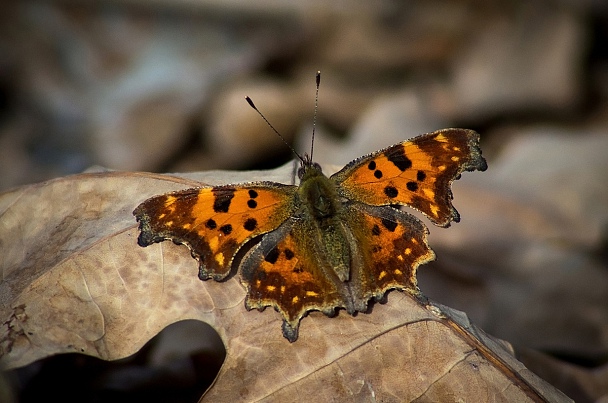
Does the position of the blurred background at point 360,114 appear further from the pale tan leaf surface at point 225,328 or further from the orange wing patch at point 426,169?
the orange wing patch at point 426,169

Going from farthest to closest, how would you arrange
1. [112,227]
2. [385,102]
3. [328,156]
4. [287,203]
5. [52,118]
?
[52,118] → [385,102] → [328,156] → [287,203] → [112,227]

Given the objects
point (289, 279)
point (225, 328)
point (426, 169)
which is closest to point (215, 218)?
point (289, 279)

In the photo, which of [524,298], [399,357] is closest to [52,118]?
[524,298]

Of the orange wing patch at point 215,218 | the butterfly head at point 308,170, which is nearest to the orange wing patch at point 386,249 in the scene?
the butterfly head at point 308,170

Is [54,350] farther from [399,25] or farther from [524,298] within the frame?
[399,25]

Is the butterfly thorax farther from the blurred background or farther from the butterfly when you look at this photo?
the blurred background

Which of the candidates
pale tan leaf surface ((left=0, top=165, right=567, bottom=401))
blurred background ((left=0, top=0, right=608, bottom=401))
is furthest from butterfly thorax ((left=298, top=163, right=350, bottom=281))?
blurred background ((left=0, top=0, right=608, bottom=401))
